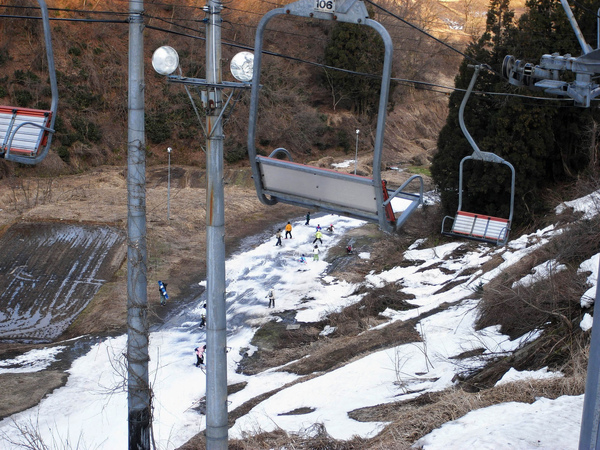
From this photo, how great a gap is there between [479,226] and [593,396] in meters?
9.85

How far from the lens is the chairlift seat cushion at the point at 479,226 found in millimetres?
13156

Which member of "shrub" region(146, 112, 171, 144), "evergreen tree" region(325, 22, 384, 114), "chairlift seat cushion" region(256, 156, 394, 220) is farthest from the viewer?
"evergreen tree" region(325, 22, 384, 114)

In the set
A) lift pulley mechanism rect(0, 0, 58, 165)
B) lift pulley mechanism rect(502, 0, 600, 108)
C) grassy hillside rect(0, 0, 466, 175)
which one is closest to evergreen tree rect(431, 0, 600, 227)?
lift pulley mechanism rect(502, 0, 600, 108)

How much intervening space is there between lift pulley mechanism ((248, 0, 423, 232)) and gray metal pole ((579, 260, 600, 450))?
193 cm

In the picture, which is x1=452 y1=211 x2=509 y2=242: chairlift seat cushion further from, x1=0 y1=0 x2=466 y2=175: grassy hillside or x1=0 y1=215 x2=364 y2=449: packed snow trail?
x1=0 y1=0 x2=466 y2=175: grassy hillside

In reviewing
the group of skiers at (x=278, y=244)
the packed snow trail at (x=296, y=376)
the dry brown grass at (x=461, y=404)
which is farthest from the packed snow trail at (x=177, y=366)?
the dry brown grass at (x=461, y=404)

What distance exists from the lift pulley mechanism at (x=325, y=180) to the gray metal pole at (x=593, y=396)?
1.93 meters

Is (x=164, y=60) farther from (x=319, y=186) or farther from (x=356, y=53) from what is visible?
(x=356, y=53)

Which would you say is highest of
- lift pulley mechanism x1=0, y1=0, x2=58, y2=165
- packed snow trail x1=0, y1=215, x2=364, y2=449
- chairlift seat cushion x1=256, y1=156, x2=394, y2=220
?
lift pulley mechanism x1=0, y1=0, x2=58, y2=165

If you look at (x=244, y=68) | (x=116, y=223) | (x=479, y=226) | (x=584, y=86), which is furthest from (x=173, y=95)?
(x=584, y=86)

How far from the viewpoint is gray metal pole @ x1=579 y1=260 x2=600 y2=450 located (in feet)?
12.1

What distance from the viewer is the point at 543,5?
2389cm

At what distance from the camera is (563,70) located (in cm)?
512

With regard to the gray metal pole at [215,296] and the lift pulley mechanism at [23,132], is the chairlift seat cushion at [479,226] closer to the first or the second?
the gray metal pole at [215,296]
